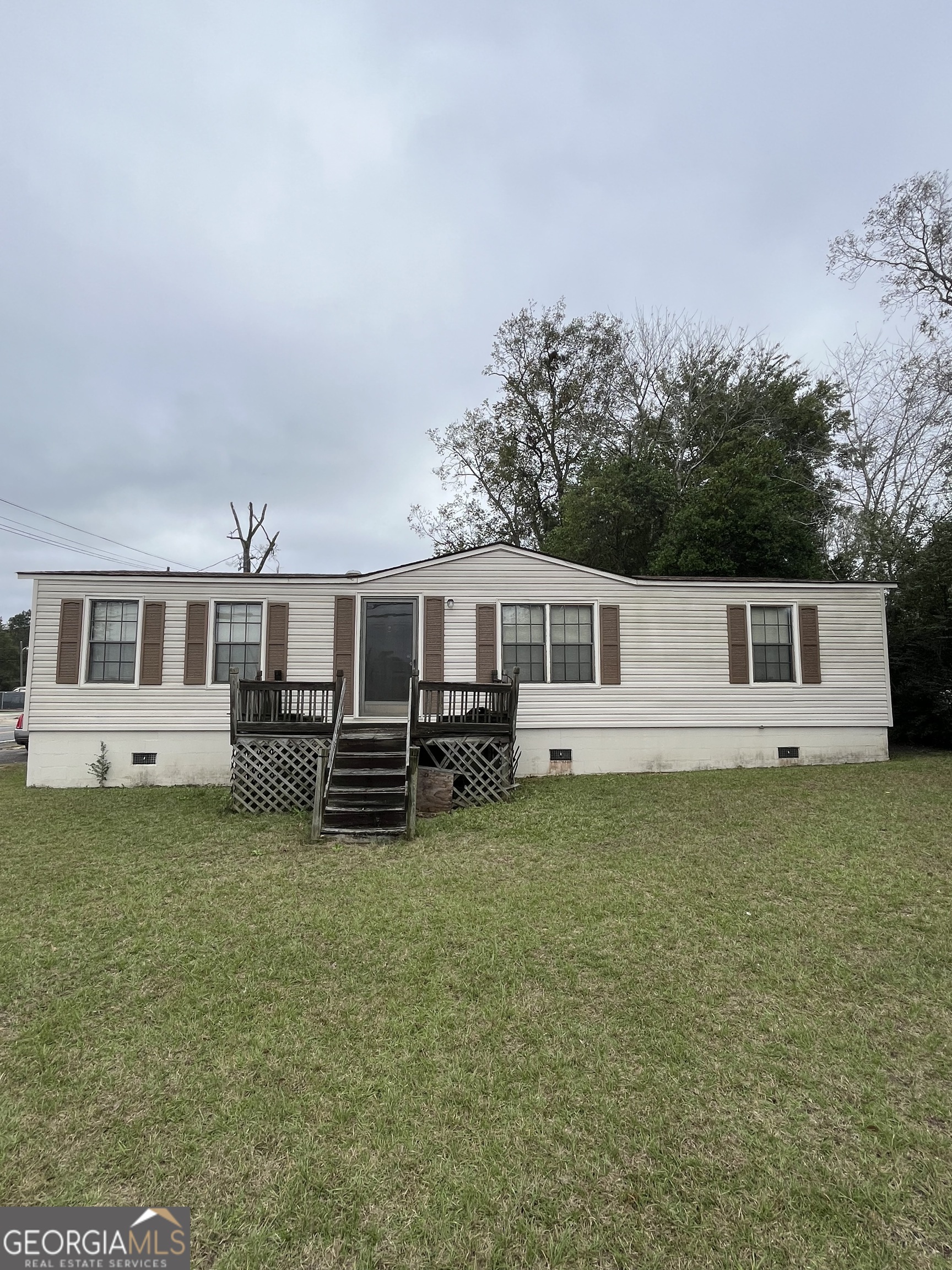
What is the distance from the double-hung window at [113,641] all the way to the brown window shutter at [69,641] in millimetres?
175

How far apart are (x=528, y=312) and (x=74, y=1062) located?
88.0 feet

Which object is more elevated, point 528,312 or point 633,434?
point 528,312

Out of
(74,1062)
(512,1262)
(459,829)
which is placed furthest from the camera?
(459,829)

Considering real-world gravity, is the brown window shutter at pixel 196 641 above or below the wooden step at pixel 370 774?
above

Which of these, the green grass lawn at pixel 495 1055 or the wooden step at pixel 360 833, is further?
the wooden step at pixel 360 833

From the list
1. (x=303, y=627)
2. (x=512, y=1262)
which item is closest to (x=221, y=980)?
(x=512, y=1262)

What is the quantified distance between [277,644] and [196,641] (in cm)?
136

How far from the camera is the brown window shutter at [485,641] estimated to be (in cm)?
1042

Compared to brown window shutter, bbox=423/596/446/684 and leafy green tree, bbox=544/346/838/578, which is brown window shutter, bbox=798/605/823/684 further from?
brown window shutter, bbox=423/596/446/684

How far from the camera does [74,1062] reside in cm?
283

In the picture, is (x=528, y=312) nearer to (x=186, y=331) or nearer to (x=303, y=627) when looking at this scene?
(x=186, y=331)

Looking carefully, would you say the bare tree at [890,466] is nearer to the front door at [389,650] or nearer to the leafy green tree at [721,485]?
the leafy green tree at [721,485]

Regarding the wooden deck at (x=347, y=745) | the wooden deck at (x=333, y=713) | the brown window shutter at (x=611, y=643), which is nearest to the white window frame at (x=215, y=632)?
the wooden deck at (x=333, y=713)

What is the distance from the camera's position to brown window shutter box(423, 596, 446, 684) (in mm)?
10344
